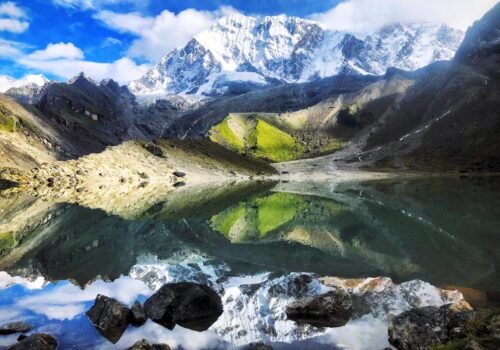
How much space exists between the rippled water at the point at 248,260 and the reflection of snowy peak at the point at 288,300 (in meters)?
0.10

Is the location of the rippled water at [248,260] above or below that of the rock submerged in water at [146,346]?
above

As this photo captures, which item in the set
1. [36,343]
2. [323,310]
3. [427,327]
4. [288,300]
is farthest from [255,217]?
[36,343]

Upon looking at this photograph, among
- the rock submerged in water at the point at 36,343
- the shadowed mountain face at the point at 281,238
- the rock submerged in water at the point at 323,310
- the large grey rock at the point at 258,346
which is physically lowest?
the rock submerged in water at the point at 36,343

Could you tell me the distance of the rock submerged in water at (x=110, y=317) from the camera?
81.7 ft

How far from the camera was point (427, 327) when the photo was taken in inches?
851

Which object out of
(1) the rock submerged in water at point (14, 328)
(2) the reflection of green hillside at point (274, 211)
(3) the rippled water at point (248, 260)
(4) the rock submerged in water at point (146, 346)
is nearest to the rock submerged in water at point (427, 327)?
(3) the rippled water at point (248, 260)

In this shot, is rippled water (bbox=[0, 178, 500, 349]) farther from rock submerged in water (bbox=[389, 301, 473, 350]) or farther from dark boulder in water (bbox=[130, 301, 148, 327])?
rock submerged in water (bbox=[389, 301, 473, 350])

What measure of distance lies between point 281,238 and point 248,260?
1474 cm

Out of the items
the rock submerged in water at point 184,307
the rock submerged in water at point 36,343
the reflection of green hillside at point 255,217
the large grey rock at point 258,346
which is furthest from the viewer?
the reflection of green hillside at point 255,217

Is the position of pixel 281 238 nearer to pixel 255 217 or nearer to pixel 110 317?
pixel 255 217

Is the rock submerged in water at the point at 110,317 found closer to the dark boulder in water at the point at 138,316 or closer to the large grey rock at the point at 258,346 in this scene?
the dark boulder in water at the point at 138,316

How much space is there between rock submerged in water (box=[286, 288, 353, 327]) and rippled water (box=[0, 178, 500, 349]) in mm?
814

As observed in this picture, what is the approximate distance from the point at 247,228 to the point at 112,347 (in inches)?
1790

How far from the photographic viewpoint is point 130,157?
618 ft
